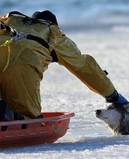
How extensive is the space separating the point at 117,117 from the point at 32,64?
3.09 feet

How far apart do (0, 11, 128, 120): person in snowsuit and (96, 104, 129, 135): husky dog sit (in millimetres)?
193

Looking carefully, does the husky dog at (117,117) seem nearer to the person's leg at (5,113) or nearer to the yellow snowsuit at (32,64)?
the yellow snowsuit at (32,64)

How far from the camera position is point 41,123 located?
20.7 ft

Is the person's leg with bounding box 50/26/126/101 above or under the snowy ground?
above

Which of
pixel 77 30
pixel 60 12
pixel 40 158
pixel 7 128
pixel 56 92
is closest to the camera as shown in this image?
pixel 40 158

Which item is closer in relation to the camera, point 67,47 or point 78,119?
point 67,47

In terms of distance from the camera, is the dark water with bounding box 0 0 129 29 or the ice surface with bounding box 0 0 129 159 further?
the dark water with bounding box 0 0 129 29

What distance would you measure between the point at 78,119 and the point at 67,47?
74.4 inches

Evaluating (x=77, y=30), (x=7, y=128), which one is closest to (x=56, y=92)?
(x=7, y=128)

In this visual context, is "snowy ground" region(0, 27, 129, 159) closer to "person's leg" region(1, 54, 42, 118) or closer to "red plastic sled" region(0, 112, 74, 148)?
"red plastic sled" region(0, 112, 74, 148)

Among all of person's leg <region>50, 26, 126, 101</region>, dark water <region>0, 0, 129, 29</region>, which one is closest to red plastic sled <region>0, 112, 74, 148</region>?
person's leg <region>50, 26, 126, 101</region>

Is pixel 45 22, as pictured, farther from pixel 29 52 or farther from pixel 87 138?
pixel 87 138

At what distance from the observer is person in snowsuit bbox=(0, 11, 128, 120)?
20.7 feet

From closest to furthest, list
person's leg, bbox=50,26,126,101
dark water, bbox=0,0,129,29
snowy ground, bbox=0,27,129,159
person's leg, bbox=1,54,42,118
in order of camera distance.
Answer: snowy ground, bbox=0,27,129,159
person's leg, bbox=1,54,42,118
person's leg, bbox=50,26,126,101
dark water, bbox=0,0,129,29
